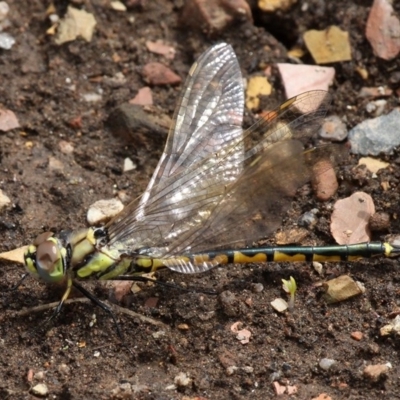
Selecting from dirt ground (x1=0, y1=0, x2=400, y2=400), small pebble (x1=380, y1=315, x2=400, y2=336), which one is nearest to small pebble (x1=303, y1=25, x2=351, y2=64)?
dirt ground (x1=0, y1=0, x2=400, y2=400)

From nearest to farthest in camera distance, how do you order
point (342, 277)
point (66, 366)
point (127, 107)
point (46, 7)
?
point (66, 366) < point (342, 277) < point (127, 107) < point (46, 7)

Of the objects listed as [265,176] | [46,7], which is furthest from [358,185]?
[46,7]

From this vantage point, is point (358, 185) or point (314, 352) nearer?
point (314, 352)

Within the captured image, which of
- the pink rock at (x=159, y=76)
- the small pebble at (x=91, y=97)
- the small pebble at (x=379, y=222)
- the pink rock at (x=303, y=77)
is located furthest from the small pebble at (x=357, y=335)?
the small pebble at (x=91, y=97)

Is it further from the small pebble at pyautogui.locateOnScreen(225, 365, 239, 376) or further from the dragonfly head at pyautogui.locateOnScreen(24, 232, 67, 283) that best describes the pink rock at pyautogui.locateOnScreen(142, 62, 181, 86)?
the small pebble at pyautogui.locateOnScreen(225, 365, 239, 376)

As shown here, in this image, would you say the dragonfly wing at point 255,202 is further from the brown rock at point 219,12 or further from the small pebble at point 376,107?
the brown rock at point 219,12

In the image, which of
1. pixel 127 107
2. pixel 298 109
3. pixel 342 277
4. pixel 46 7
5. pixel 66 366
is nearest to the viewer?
pixel 66 366

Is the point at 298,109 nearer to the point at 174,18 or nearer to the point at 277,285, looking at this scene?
the point at 277,285

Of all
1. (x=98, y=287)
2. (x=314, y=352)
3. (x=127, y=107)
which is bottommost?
(x=314, y=352)

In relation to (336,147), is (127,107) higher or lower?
higher
